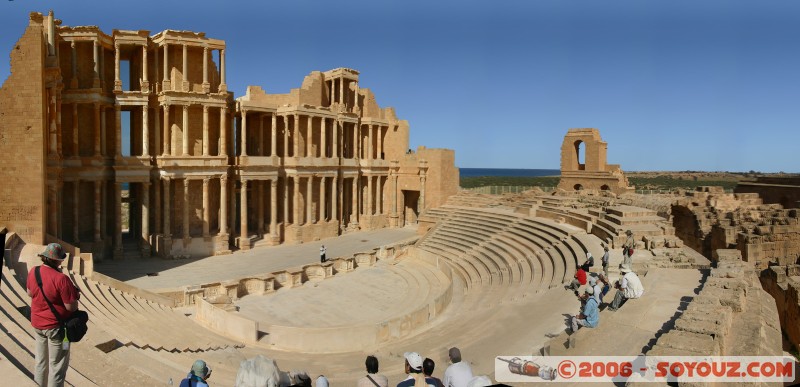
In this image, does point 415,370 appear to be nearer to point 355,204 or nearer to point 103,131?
point 103,131

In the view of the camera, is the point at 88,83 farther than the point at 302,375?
Yes

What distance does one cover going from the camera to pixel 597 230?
21.6m

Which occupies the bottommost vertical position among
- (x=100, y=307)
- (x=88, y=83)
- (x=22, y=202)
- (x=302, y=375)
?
(x=100, y=307)

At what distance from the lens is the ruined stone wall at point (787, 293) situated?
1482 cm

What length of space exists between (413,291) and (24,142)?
1562 centimetres

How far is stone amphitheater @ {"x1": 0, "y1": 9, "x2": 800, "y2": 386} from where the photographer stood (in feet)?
32.7

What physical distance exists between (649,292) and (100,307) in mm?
14434

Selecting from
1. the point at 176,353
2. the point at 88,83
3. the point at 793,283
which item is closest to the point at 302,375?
the point at 176,353

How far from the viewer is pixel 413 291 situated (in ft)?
73.6

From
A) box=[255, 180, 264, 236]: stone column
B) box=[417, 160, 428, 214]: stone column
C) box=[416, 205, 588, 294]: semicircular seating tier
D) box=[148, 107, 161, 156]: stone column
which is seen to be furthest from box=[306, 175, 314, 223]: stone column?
box=[148, 107, 161, 156]: stone column

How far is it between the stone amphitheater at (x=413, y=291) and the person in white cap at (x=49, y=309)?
2.89ft

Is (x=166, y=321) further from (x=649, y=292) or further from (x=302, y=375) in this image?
(x=649, y=292)

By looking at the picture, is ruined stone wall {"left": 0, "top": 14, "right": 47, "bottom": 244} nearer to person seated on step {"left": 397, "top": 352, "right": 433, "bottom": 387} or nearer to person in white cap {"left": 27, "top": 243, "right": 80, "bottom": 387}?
person in white cap {"left": 27, "top": 243, "right": 80, "bottom": 387}

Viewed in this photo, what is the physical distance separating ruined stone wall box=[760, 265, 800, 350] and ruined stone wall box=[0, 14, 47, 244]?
947 inches
